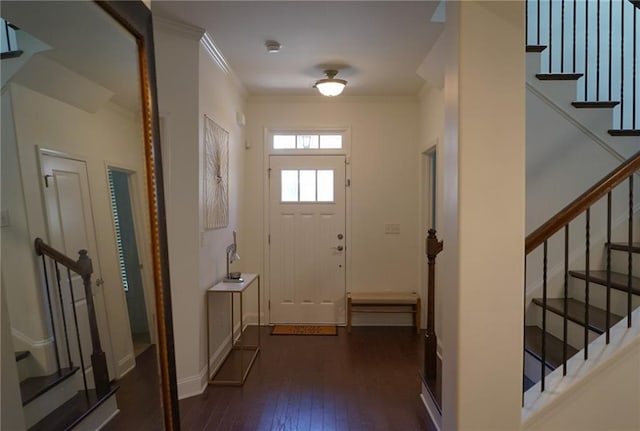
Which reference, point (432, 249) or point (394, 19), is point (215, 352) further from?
point (394, 19)

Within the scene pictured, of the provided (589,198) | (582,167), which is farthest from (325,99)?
(589,198)

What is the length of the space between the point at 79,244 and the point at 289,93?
366 cm

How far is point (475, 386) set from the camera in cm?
165

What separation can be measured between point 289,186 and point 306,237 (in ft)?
2.20

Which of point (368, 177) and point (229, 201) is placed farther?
point (368, 177)

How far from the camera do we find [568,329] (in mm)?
2410

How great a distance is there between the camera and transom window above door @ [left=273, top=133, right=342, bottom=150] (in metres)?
4.68

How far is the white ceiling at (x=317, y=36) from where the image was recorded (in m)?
2.62

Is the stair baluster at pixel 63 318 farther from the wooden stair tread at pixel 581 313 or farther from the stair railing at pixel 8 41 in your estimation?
the wooden stair tread at pixel 581 313

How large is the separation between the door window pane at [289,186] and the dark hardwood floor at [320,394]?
1.72m

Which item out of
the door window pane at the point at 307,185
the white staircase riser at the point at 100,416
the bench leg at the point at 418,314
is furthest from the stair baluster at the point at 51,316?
the bench leg at the point at 418,314

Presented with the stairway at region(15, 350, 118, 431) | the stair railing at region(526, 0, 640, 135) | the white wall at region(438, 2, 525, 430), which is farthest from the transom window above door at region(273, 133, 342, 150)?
the stairway at region(15, 350, 118, 431)

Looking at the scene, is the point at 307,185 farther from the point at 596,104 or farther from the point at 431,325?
the point at 596,104

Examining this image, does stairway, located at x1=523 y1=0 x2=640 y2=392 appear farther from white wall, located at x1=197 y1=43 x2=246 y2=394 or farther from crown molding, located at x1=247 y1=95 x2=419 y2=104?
white wall, located at x1=197 y1=43 x2=246 y2=394
